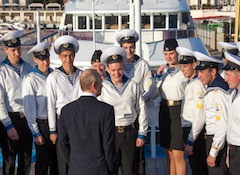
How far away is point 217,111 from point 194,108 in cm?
50

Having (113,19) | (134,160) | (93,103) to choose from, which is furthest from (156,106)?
(113,19)

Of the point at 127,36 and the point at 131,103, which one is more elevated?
the point at 127,36

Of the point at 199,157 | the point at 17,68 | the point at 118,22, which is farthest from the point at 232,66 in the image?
the point at 118,22

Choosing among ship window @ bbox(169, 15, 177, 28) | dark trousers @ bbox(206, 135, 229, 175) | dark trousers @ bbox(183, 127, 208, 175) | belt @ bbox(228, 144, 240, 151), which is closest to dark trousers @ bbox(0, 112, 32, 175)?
dark trousers @ bbox(183, 127, 208, 175)

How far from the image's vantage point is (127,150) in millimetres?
4480

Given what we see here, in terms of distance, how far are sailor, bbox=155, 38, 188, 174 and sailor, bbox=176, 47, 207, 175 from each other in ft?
0.35

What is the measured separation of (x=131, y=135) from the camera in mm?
4477

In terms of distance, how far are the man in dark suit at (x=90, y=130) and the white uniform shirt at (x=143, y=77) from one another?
142 centimetres

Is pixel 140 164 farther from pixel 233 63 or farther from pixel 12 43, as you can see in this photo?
pixel 12 43

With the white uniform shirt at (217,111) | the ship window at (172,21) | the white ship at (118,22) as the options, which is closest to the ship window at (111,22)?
the white ship at (118,22)

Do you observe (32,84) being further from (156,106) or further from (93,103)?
(156,106)

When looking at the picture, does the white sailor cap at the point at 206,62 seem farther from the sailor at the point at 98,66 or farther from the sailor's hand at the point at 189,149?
the sailor at the point at 98,66

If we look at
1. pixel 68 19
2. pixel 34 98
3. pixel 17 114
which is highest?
pixel 68 19

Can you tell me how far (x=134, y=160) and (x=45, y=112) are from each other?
1048 mm
